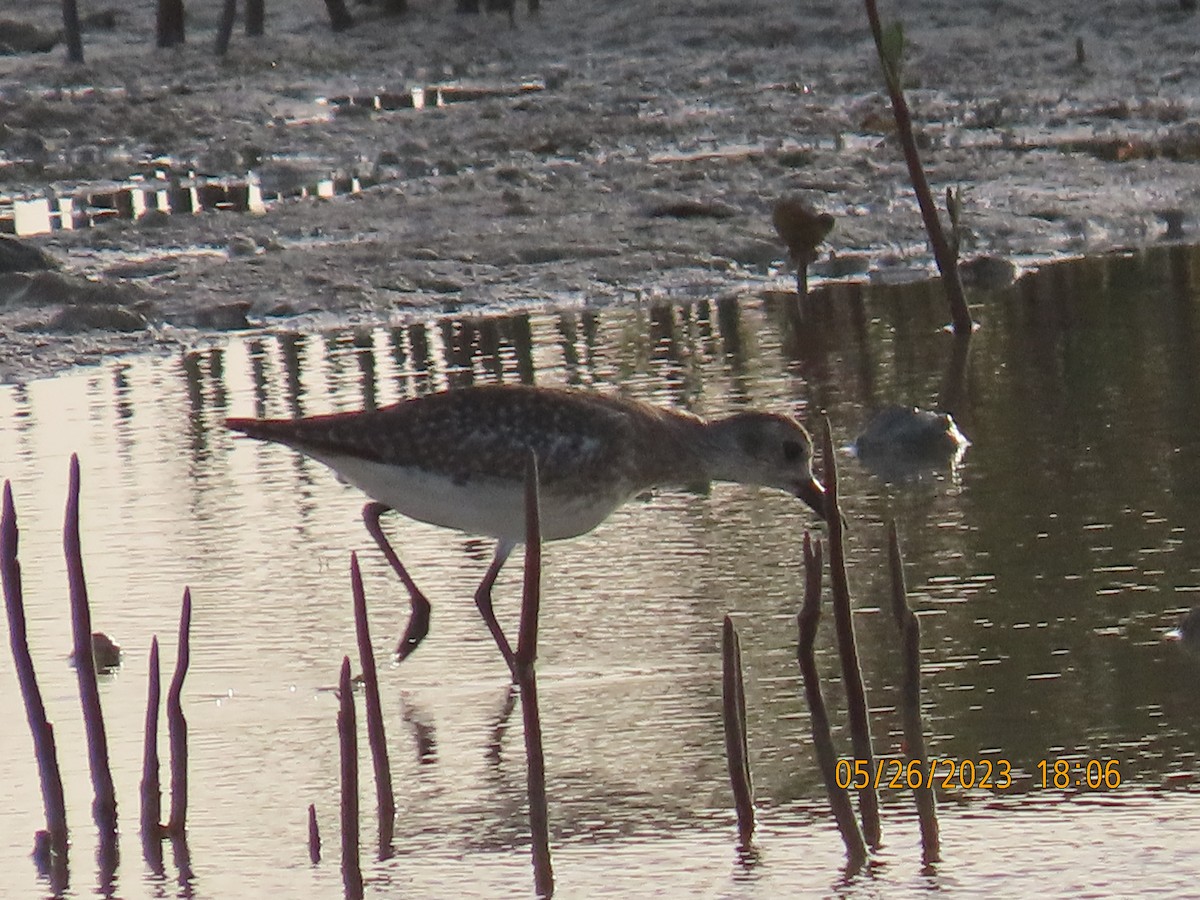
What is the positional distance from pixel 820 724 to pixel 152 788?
55.0 inches

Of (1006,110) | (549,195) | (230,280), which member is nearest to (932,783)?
(230,280)

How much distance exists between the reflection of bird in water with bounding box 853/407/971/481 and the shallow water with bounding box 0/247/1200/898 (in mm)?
148

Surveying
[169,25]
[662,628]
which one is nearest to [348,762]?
[662,628]

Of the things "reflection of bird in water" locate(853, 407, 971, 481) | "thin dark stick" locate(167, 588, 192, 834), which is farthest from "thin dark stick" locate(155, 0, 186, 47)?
"thin dark stick" locate(167, 588, 192, 834)

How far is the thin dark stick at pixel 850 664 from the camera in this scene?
15.7ft

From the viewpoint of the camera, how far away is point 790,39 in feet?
85.4

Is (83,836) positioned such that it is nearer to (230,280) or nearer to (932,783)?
(932,783)

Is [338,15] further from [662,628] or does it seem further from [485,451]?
[662,628]

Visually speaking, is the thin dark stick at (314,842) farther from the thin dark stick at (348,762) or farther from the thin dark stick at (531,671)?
the thin dark stick at (531,671)

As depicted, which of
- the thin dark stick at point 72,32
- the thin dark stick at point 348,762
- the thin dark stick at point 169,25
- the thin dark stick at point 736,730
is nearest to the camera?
the thin dark stick at point 348,762

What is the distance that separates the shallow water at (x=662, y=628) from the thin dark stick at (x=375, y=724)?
68mm

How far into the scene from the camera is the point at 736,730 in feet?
15.7

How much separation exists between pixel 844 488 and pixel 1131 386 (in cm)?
191

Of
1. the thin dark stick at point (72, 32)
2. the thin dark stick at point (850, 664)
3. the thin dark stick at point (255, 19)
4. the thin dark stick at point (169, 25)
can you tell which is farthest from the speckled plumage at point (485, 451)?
the thin dark stick at point (255, 19)
